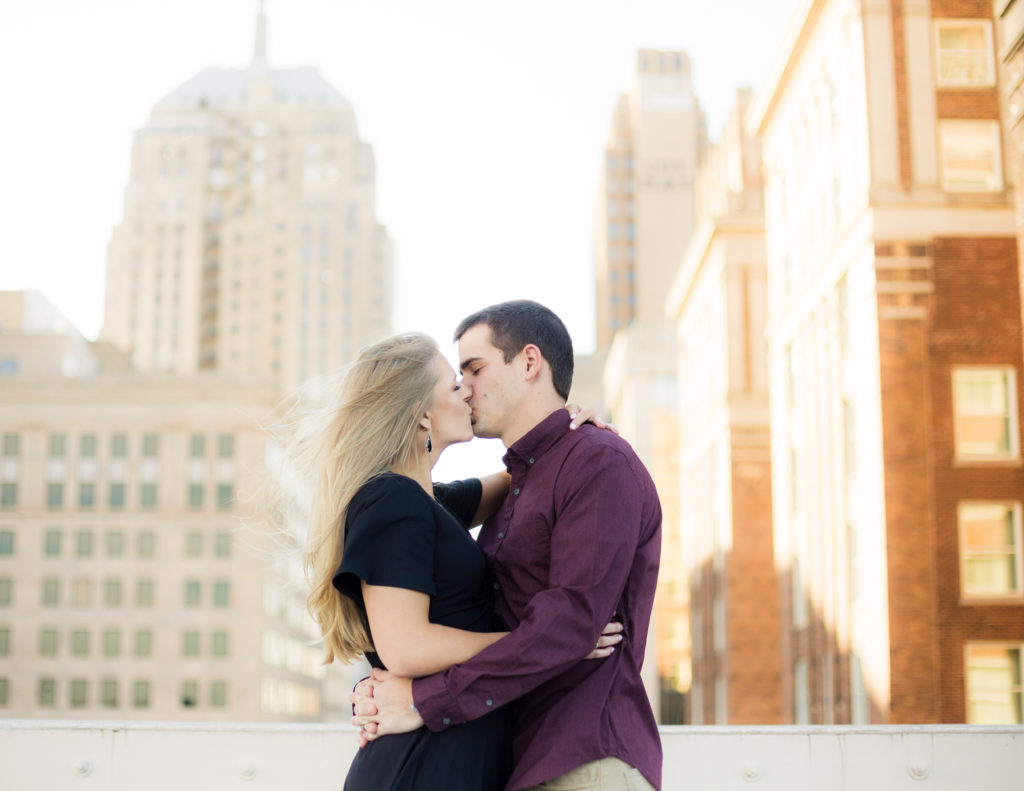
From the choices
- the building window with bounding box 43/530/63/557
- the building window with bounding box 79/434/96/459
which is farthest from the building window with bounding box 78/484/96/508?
the building window with bounding box 43/530/63/557

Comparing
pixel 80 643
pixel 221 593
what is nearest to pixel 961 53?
pixel 221 593

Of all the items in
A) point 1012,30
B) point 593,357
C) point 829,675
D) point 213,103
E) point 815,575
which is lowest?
point 829,675

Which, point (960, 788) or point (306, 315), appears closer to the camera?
point (960, 788)

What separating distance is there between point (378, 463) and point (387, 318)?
431ft

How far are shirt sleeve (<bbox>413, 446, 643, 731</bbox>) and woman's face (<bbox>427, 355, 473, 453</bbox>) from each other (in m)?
0.56

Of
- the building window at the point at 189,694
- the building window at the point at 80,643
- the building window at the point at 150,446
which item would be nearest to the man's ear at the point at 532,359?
the building window at the point at 189,694

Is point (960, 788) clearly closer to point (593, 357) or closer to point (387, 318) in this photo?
point (593, 357)

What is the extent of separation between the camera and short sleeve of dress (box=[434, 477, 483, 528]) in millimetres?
4868

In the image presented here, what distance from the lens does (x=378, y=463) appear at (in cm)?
380

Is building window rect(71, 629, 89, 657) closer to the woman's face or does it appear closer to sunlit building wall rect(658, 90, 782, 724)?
sunlit building wall rect(658, 90, 782, 724)

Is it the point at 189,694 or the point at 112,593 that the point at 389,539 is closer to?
the point at 189,694

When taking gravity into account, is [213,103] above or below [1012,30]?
above

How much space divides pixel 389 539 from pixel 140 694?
79862 millimetres

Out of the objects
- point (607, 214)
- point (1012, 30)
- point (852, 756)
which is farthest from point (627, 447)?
point (607, 214)
